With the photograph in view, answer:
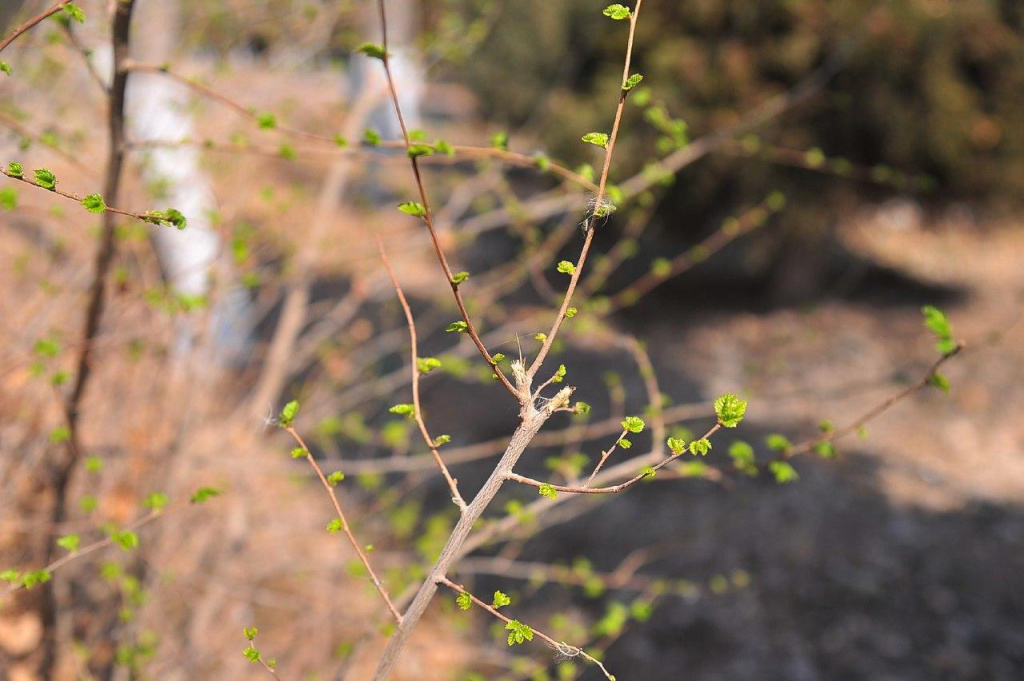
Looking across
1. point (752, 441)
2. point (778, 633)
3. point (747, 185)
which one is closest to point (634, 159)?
point (747, 185)

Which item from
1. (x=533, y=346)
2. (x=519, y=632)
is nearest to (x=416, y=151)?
(x=519, y=632)

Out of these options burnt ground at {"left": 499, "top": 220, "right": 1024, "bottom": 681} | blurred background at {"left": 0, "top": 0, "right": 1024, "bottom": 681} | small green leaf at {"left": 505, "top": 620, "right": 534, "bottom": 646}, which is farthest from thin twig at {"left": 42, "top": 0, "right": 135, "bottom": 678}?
burnt ground at {"left": 499, "top": 220, "right": 1024, "bottom": 681}

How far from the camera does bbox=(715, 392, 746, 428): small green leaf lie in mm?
1088

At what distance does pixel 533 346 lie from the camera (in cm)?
384

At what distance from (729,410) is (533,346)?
2.75 m

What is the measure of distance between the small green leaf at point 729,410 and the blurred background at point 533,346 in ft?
1.66

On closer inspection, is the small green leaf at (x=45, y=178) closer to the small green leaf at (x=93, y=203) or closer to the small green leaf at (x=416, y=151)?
the small green leaf at (x=93, y=203)

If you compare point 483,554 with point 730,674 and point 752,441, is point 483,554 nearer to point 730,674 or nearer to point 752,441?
point 730,674

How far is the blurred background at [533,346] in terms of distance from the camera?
260 centimetres

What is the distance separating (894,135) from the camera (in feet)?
19.4

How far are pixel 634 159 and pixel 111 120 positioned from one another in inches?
200

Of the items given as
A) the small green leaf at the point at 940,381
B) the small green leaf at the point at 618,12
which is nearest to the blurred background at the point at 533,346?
the small green leaf at the point at 940,381

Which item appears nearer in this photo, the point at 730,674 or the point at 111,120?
the point at 111,120

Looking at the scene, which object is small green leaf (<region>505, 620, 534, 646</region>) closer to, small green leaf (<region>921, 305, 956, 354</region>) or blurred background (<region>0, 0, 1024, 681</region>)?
blurred background (<region>0, 0, 1024, 681</region>)
